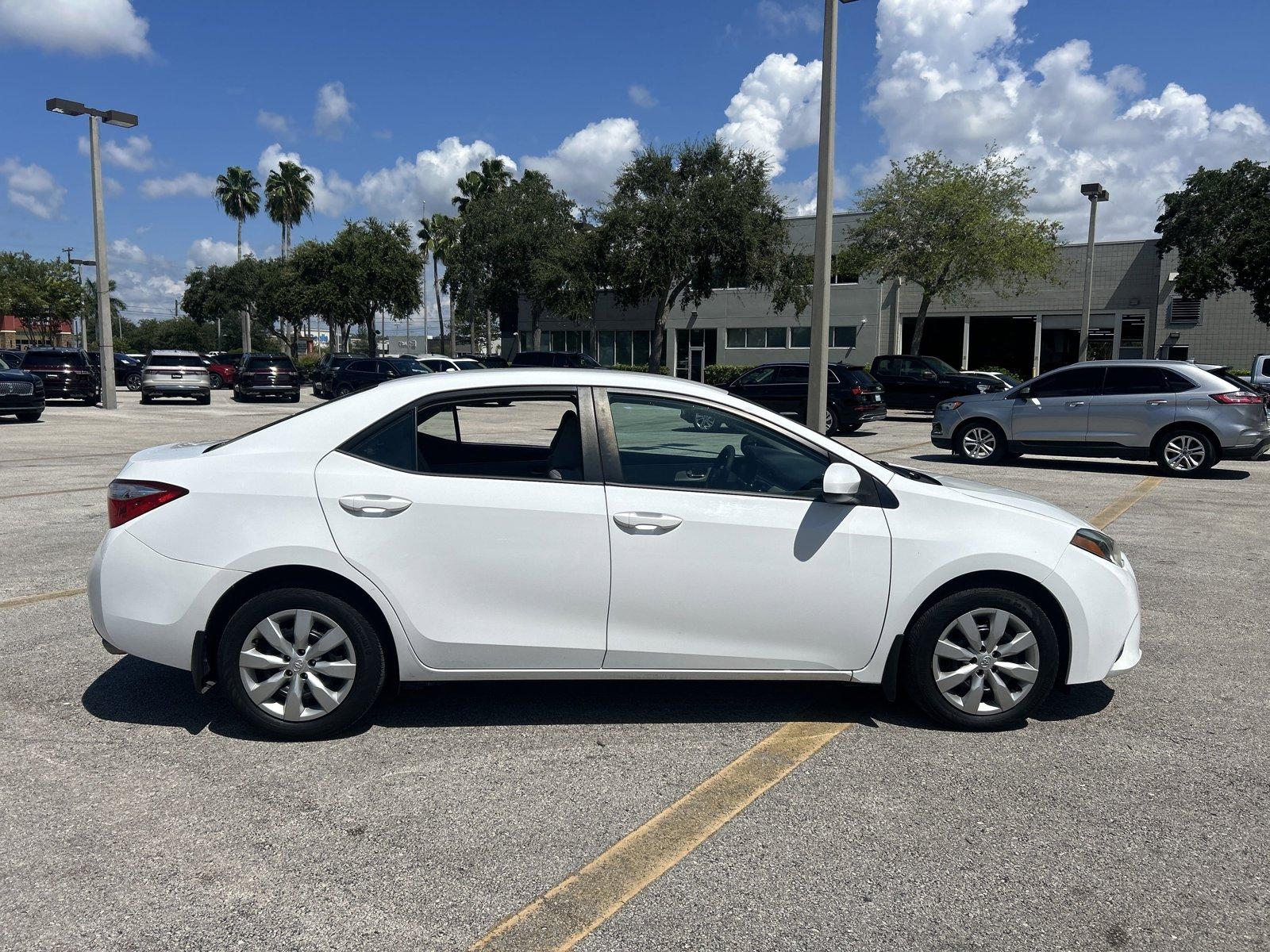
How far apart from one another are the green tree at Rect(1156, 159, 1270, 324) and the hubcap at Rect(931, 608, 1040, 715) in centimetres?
3588

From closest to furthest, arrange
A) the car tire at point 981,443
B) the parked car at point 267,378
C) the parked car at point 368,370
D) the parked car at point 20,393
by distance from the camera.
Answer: the car tire at point 981,443 → the parked car at point 20,393 → the parked car at point 368,370 → the parked car at point 267,378

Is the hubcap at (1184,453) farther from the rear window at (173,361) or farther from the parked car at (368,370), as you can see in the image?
the rear window at (173,361)

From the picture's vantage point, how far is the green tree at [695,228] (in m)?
40.1

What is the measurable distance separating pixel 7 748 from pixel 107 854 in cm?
117

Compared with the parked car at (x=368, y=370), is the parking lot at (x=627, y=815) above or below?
below

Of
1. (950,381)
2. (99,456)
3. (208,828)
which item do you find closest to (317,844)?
→ (208,828)

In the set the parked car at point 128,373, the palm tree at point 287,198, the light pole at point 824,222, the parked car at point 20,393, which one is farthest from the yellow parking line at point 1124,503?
the palm tree at point 287,198

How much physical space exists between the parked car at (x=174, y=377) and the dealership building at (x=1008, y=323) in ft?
87.9

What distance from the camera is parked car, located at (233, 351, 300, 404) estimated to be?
34.2 m

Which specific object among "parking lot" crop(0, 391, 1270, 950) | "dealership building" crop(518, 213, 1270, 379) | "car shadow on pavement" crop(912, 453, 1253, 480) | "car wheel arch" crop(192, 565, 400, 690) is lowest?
"parking lot" crop(0, 391, 1270, 950)

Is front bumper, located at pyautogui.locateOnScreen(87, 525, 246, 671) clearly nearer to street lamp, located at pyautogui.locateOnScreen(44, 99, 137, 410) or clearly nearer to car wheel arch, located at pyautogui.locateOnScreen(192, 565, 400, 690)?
car wheel arch, located at pyautogui.locateOnScreen(192, 565, 400, 690)

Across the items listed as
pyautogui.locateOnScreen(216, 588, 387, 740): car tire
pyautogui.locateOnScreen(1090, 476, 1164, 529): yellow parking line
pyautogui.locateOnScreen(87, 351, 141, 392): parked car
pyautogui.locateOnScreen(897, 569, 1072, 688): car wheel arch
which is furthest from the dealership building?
pyautogui.locateOnScreen(216, 588, 387, 740): car tire

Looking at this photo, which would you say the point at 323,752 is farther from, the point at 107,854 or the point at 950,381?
the point at 950,381

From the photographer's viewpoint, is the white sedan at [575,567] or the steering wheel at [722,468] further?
the steering wheel at [722,468]
